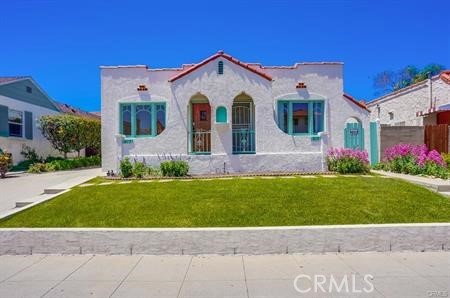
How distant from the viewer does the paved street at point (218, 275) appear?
4.52 meters

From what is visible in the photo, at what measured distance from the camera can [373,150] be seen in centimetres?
1429

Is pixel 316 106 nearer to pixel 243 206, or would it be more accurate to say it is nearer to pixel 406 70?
pixel 243 206

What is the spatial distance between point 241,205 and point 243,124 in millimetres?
6617

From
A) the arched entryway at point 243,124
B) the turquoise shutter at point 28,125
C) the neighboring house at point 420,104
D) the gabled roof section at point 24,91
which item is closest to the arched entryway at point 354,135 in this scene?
the arched entryway at point 243,124

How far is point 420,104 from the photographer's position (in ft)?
60.2

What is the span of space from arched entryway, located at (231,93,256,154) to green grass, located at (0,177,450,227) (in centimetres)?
379

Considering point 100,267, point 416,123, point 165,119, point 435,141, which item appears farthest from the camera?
point 416,123

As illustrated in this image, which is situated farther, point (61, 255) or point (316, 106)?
point (316, 106)

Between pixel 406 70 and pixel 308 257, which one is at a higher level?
pixel 406 70

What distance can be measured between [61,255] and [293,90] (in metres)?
10.9

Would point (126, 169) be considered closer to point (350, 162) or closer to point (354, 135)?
point (350, 162)

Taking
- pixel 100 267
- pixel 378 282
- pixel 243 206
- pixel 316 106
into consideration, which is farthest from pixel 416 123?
pixel 100 267

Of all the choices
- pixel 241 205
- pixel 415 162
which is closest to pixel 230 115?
pixel 241 205

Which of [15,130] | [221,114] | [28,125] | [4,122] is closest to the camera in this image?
[221,114]
